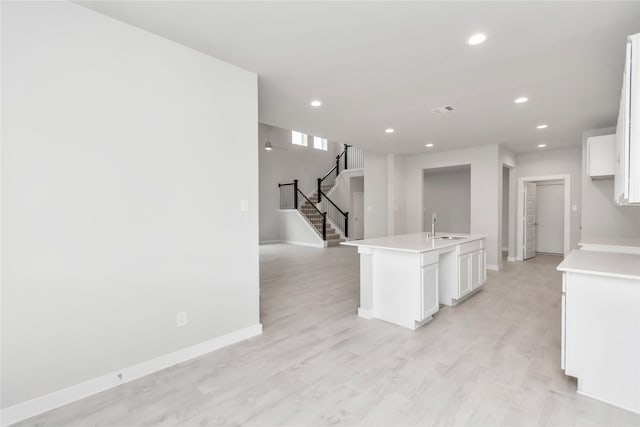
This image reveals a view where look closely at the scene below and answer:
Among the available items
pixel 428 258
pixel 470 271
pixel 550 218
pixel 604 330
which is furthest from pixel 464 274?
pixel 550 218

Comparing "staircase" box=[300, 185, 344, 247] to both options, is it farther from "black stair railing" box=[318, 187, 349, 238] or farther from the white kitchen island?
the white kitchen island

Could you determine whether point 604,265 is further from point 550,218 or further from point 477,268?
point 550,218

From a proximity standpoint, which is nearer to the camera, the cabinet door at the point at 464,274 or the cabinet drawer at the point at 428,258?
the cabinet drawer at the point at 428,258

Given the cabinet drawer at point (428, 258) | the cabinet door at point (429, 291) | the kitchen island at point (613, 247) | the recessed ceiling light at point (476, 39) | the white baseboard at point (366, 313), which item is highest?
the recessed ceiling light at point (476, 39)

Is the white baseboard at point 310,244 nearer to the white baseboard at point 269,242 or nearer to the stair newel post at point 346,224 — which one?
the white baseboard at point 269,242

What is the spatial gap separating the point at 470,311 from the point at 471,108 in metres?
2.67

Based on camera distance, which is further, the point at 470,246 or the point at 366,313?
the point at 470,246

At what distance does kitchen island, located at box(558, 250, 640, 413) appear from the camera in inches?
75.4

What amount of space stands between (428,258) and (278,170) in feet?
27.4

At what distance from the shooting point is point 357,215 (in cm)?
1169

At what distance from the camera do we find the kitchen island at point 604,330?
1916 mm

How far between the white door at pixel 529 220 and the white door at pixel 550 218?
0.30m

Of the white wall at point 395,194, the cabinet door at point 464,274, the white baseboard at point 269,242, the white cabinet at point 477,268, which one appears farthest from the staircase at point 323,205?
the cabinet door at point 464,274

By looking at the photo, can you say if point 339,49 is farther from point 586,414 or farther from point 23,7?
point 586,414
